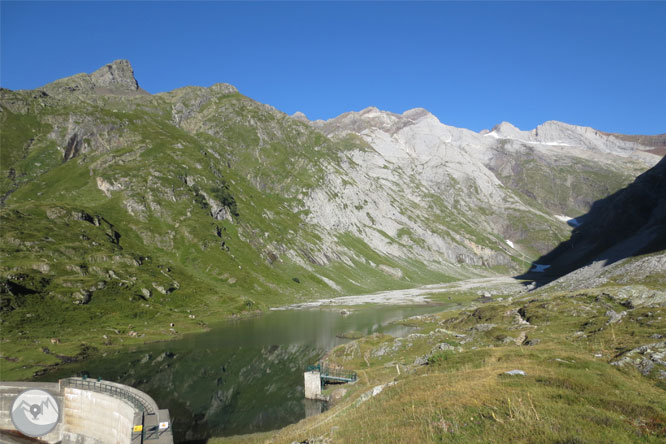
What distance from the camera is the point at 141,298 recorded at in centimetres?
13175

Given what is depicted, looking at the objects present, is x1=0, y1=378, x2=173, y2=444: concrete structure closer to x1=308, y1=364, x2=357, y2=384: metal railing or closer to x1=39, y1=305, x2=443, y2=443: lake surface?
x1=39, y1=305, x2=443, y2=443: lake surface

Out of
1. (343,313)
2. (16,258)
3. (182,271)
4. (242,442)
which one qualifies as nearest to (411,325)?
(343,313)

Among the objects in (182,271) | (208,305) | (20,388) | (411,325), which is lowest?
(411,325)

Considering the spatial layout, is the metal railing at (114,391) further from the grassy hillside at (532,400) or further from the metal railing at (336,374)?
the metal railing at (336,374)

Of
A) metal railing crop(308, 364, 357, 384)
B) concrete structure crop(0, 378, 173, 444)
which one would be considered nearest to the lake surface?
metal railing crop(308, 364, 357, 384)

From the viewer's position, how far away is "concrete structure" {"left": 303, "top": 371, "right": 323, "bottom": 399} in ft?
198

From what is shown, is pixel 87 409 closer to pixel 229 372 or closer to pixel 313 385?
pixel 229 372

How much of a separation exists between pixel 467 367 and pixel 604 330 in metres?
26.1

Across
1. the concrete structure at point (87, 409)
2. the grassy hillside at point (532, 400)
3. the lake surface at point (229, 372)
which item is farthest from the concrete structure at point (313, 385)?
the concrete structure at point (87, 409)

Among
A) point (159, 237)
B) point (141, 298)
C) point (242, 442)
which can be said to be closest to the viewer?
point (242, 442)

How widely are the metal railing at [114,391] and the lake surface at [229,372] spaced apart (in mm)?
7280

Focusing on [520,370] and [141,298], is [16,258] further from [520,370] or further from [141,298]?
[520,370]

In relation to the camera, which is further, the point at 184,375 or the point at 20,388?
the point at 184,375

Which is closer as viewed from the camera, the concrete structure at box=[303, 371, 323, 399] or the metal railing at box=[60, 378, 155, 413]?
the metal railing at box=[60, 378, 155, 413]
